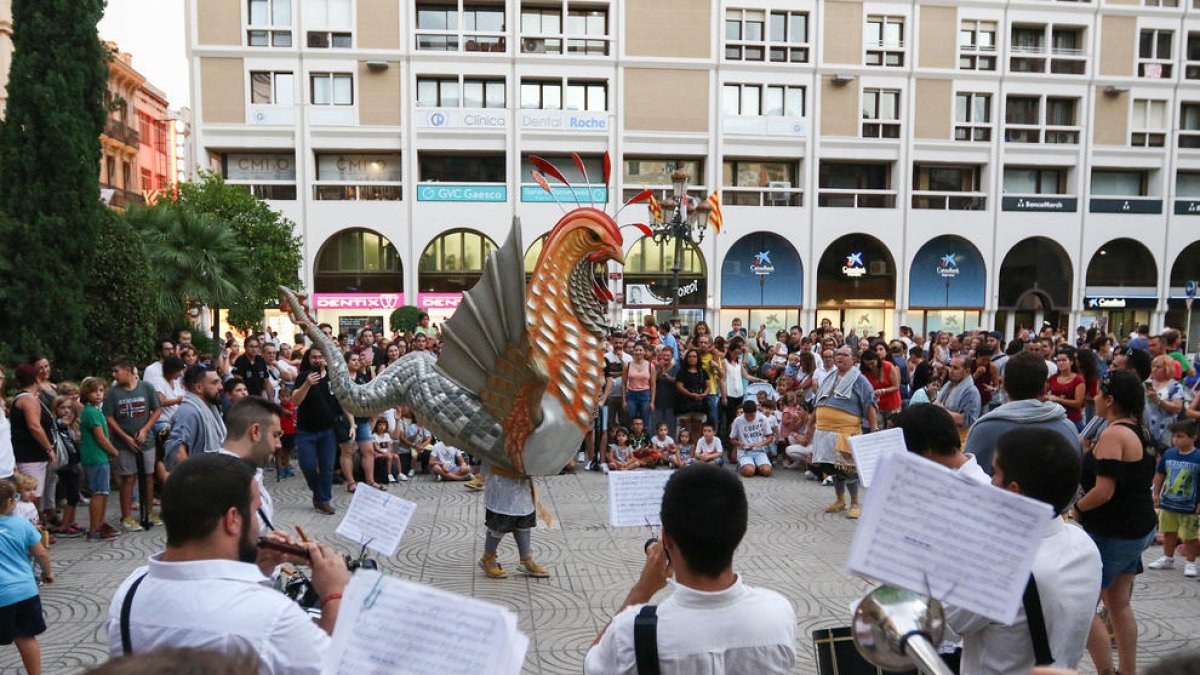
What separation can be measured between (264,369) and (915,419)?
31.1 ft

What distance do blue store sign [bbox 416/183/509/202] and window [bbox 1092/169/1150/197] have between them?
22.6m

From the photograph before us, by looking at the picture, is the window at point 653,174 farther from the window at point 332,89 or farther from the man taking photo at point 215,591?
the man taking photo at point 215,591

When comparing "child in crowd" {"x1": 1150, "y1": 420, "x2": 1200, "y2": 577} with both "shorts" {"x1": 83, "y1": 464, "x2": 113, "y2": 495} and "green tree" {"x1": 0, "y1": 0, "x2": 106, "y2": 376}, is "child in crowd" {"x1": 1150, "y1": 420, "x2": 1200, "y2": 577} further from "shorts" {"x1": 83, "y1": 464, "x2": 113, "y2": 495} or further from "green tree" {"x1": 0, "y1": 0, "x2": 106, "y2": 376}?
"green tree" {"x1": 0, "y1": 0, "x2": 106, "y2": 376}

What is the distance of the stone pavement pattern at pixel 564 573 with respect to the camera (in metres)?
5.02

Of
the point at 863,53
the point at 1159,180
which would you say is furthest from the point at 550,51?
the point at 1159,180

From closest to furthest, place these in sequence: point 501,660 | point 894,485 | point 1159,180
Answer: point 501,660 < point 894,485 < point 1159,180

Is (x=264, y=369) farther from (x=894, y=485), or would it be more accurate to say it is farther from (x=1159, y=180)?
(x=1159, y=180)

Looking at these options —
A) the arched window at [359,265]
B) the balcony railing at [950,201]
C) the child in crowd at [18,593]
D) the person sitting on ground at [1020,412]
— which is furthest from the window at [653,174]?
the child in crowd at [18,593]

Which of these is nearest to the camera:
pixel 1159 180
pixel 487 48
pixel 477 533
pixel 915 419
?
pixel 915 419

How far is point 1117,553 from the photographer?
409 cm

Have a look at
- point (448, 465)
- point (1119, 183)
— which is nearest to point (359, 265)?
point (448, 465)

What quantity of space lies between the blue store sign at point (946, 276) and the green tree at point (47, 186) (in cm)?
2596

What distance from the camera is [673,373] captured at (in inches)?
447

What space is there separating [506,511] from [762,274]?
2305 cm
